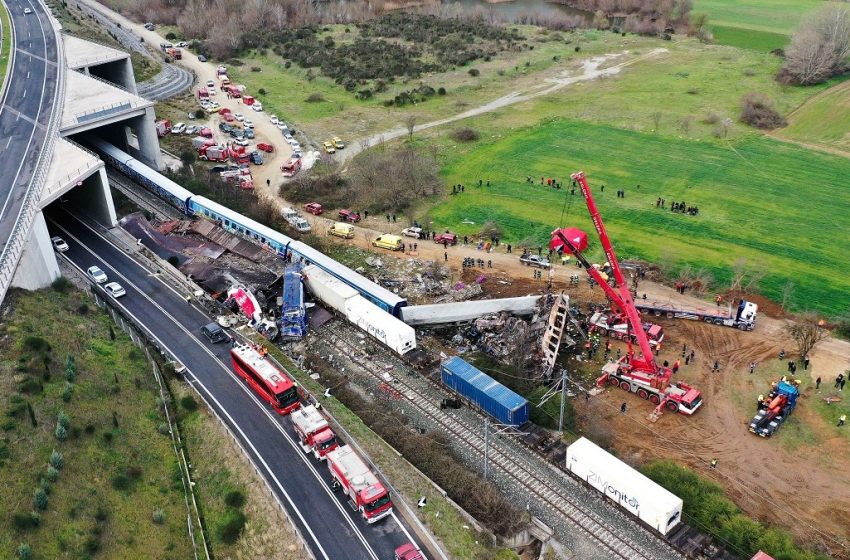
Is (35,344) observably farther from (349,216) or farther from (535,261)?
(535,261)

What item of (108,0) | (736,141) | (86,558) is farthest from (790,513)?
(108,0)

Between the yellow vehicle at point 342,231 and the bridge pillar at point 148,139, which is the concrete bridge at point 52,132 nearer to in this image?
the bridge pillar at point 148,139

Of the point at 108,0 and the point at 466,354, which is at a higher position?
the point at 108,0

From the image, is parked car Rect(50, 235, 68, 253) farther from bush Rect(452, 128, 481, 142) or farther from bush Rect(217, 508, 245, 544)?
bush Rect(452, 128, 481, 142)

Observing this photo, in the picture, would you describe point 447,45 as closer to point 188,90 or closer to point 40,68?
point 188,90

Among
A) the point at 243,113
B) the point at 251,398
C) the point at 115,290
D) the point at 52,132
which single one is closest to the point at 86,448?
the point at 251,398

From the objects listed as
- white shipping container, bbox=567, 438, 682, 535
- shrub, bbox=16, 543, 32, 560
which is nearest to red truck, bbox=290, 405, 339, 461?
white shipping container, bbox=567, 438, 682, 535
